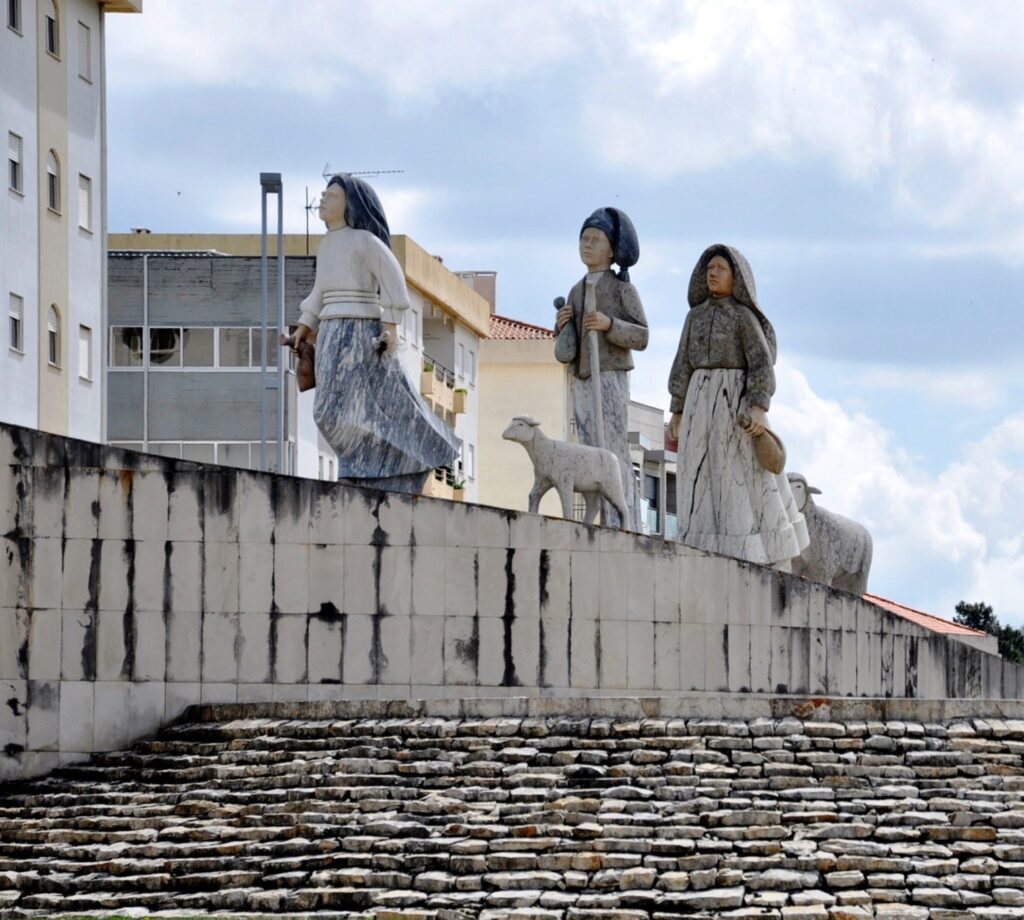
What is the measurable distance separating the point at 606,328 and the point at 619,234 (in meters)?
0.89

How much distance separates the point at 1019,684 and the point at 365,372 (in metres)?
9.92

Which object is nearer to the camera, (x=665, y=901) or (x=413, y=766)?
(x=665, y=901)

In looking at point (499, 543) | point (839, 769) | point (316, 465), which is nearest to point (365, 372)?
point (499, 543)

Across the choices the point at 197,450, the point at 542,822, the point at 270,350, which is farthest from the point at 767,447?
the point at 197,450

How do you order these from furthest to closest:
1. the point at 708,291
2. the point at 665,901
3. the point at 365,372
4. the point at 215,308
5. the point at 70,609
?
the point at 215,308, the point at 708,291, the point at 365,372, the point at 70,609, the point at 665,901

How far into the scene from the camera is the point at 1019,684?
2884 cm

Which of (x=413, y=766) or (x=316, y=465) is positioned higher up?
(x=316, y=465)

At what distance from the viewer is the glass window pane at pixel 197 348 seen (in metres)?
52.8

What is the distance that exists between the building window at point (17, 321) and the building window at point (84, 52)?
538cm

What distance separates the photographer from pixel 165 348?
52.8 m

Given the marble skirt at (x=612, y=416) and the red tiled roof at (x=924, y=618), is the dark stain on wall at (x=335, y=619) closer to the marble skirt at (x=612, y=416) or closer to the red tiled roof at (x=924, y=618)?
the marble skirt at (x=612, y=416)

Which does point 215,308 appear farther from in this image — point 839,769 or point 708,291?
point 839,769

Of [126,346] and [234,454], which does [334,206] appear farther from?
[126,346]

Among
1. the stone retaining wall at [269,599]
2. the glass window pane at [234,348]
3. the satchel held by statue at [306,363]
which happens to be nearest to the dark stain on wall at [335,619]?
the stone retaining wall at [269,599]
